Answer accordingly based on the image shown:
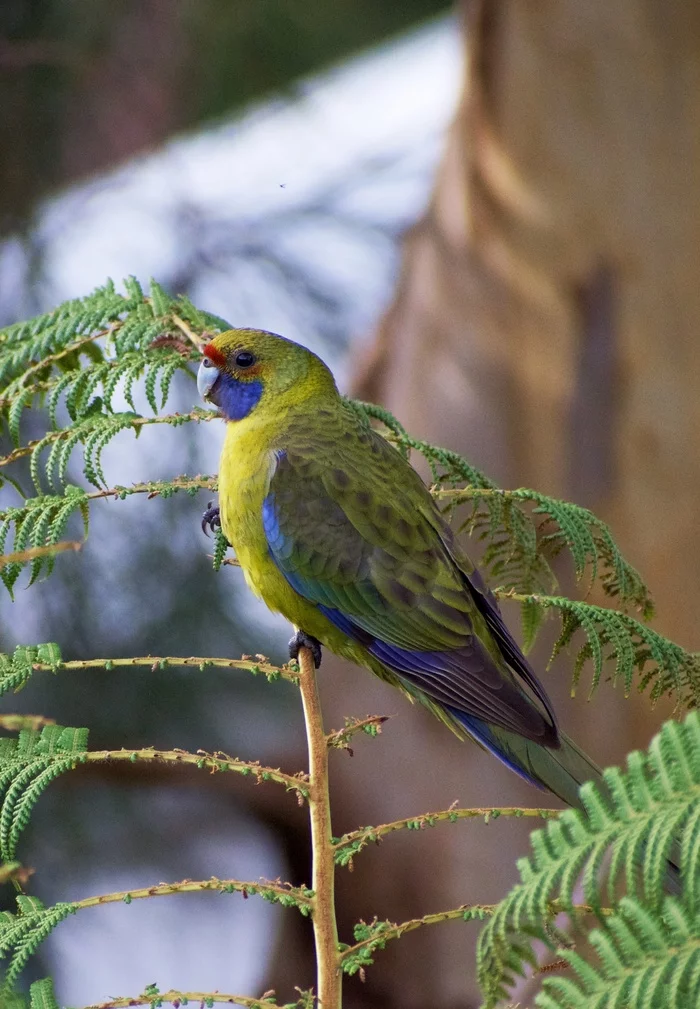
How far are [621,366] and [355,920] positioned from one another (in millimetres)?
1662

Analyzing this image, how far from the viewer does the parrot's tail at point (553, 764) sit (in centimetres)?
133

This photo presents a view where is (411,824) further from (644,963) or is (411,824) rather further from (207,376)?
(207,376)

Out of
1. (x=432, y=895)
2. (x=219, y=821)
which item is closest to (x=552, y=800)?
(x=432, y=895)

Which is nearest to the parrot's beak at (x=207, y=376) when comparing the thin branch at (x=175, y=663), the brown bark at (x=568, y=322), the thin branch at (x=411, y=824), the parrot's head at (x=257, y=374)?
the parrot's head at (x=257, y=374)

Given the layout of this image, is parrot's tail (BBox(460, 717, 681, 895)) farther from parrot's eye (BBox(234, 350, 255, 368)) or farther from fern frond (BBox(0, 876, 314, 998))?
parrot's eye (BBox(234, 350, 255, 368))

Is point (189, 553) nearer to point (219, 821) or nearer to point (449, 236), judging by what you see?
point (219, 821)

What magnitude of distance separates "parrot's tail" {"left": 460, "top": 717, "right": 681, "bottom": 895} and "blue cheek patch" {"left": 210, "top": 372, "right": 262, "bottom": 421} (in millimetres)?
652

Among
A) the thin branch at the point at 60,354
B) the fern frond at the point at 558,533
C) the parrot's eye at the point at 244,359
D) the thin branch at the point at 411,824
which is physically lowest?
the thin branch at the point at 411,824

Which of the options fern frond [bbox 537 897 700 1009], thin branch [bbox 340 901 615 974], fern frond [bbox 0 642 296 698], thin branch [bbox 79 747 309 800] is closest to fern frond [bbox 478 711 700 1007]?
fern frond [bbox 537 897 700 1009]

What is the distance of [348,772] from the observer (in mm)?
2898

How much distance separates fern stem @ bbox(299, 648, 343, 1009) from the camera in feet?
3.24

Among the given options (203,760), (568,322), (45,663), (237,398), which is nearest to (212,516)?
(237,398)

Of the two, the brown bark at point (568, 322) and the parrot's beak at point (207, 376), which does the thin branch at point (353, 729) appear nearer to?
the parrot's beak at point (207, 376)

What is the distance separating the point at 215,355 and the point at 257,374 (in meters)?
0.14
